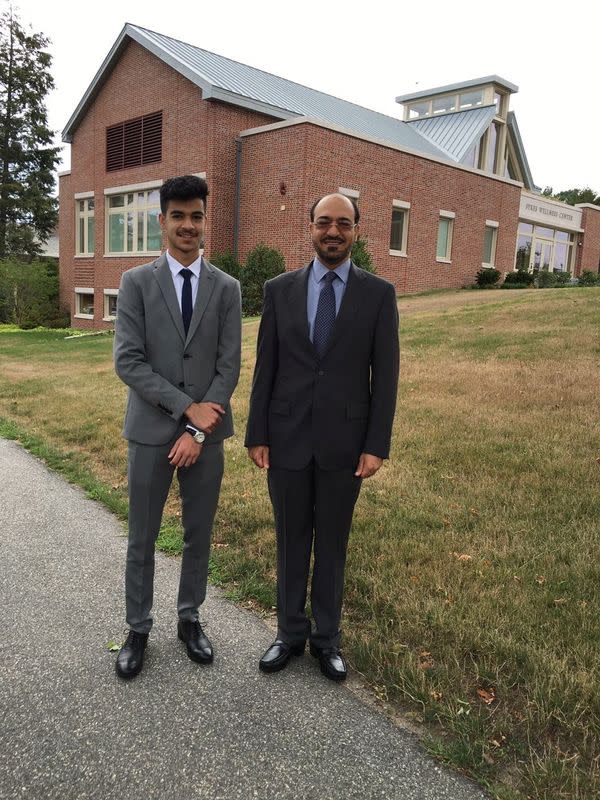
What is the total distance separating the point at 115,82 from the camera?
23.8 meters

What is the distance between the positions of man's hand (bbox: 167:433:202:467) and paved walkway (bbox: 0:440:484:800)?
97cm

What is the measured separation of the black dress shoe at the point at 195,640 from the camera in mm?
3094

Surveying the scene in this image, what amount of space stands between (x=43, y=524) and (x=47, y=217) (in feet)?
133

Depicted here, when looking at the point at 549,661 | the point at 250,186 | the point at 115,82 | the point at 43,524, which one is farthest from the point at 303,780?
the point at 115,82

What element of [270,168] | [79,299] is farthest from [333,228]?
[79,299]

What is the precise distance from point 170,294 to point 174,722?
1875 millimetres

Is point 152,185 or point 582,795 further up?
point 152,185

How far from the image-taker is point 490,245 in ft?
90.9

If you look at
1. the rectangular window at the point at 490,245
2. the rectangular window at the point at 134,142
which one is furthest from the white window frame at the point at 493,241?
the rectangular window at the point at 134,142

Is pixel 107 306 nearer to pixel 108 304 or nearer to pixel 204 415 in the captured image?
pixel 108 304

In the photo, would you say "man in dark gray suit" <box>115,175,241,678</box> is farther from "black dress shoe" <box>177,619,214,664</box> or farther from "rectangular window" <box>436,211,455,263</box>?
"rectangular window" <box>436,211,455,263</box>

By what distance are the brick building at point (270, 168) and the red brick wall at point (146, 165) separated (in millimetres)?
55

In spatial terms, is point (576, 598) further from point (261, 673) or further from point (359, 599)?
point (261, 673)

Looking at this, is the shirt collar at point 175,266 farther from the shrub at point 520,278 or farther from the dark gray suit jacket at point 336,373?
the shrub at point 520,278
